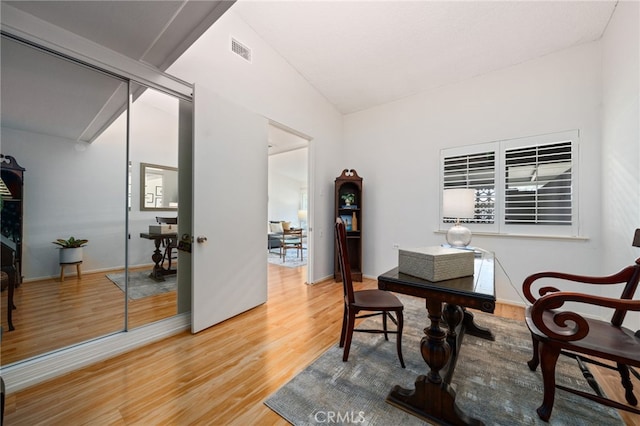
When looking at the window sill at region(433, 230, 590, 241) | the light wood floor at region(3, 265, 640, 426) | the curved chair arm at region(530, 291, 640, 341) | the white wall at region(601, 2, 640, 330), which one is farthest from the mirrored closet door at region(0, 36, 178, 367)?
the white wall at region(601, 2, 640, 330)

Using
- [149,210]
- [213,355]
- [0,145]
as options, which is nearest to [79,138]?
[0,145]

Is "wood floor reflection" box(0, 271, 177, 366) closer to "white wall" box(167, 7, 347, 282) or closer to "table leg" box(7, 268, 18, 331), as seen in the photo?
"table leg" box(7, 268, 18, 331)

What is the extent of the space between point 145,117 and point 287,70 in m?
1.94

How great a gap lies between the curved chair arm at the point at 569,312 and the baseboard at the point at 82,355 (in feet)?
9.11

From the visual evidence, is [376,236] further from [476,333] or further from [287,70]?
[287,70]

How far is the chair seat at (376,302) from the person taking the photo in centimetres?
178

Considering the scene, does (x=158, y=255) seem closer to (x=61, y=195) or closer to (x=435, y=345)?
(x=61, y=195)

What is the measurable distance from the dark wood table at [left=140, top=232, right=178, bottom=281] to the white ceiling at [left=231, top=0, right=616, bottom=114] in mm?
2476

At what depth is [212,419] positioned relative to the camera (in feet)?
4.36

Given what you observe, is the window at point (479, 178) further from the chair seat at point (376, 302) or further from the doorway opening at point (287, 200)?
the doorway opening at point (287, 200)

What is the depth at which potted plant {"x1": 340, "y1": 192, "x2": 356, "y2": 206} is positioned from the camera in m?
4.20

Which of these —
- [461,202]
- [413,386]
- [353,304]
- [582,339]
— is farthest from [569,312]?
[353,304]

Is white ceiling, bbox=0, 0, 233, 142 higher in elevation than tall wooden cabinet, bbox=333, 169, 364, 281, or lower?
higher

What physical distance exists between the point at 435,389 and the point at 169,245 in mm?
2474
